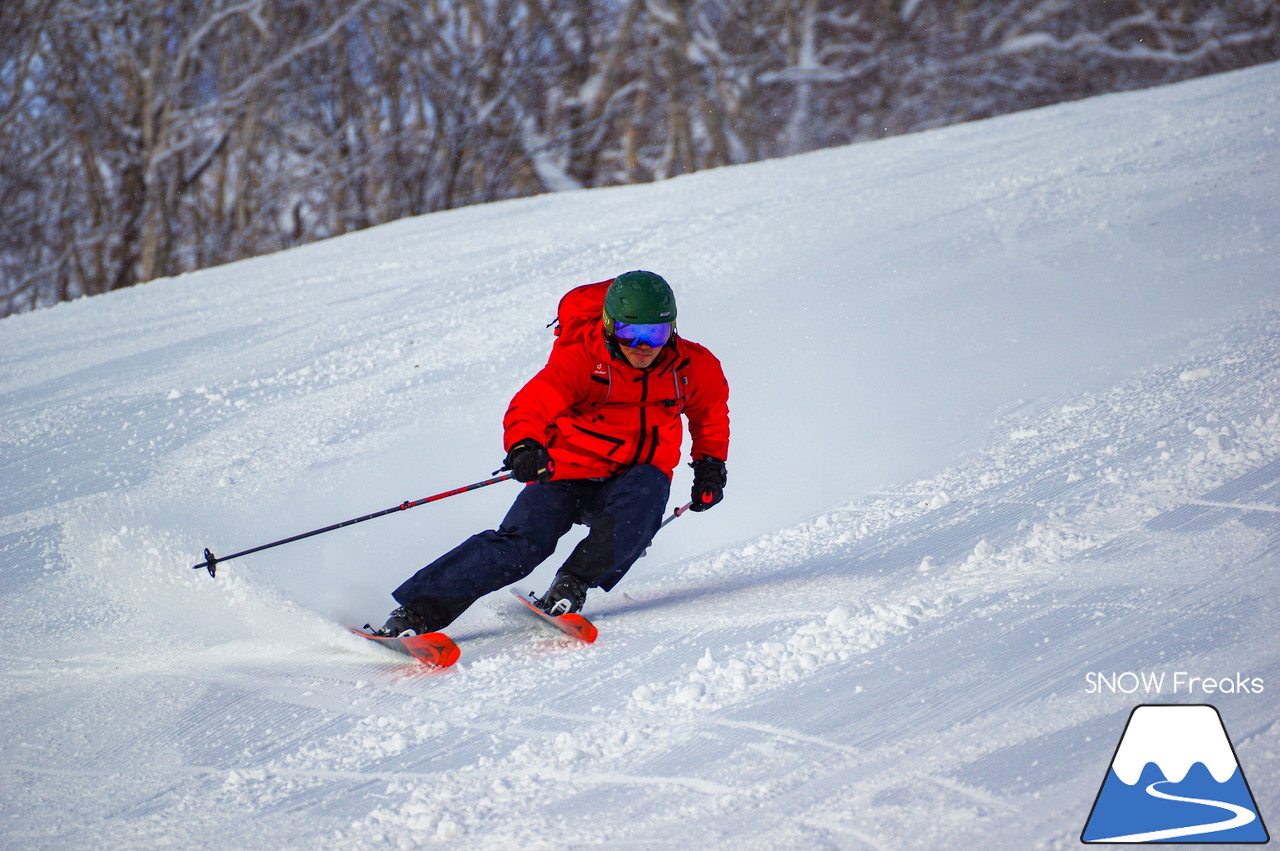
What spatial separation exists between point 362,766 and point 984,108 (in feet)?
Result: 67.8

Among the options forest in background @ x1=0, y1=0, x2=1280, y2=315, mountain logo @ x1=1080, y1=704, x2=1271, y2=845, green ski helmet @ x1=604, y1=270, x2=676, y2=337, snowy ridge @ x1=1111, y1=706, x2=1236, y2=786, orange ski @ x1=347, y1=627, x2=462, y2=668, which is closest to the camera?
mountain logo @ x1=1080, y1=704, x2=1271, y2=845

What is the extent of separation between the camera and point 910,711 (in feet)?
7.38

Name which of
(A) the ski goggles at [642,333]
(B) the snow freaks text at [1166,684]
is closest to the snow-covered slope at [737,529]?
(B) the snow freaks text at [1166,684]

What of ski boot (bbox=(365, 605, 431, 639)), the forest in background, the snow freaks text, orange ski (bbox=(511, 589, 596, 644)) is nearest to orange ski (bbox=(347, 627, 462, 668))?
ski boot (bbox=(365, 605, 431, 639))

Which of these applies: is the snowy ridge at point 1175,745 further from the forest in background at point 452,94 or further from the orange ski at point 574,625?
the forest in background at point 452,94

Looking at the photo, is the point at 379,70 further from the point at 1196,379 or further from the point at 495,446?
the point at 1196,379

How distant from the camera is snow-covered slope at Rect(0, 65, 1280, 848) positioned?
6.97ft

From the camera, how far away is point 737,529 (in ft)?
13.4

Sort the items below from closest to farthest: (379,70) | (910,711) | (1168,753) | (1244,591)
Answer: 1. (1168,753)
2. (910,711)
3. (1244,591)
4. (379,70)

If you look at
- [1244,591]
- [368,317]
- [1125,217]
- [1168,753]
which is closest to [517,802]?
[1168,753]

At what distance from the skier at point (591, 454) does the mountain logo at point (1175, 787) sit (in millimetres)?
1447

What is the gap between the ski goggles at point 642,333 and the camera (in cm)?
299

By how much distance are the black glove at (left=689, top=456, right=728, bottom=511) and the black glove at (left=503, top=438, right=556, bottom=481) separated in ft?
1.79

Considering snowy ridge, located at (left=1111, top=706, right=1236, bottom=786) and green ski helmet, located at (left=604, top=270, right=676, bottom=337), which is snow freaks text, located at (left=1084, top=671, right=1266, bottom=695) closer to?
snowy ridge, located at (left=1111, top=706, right=1236, bottom=786)
